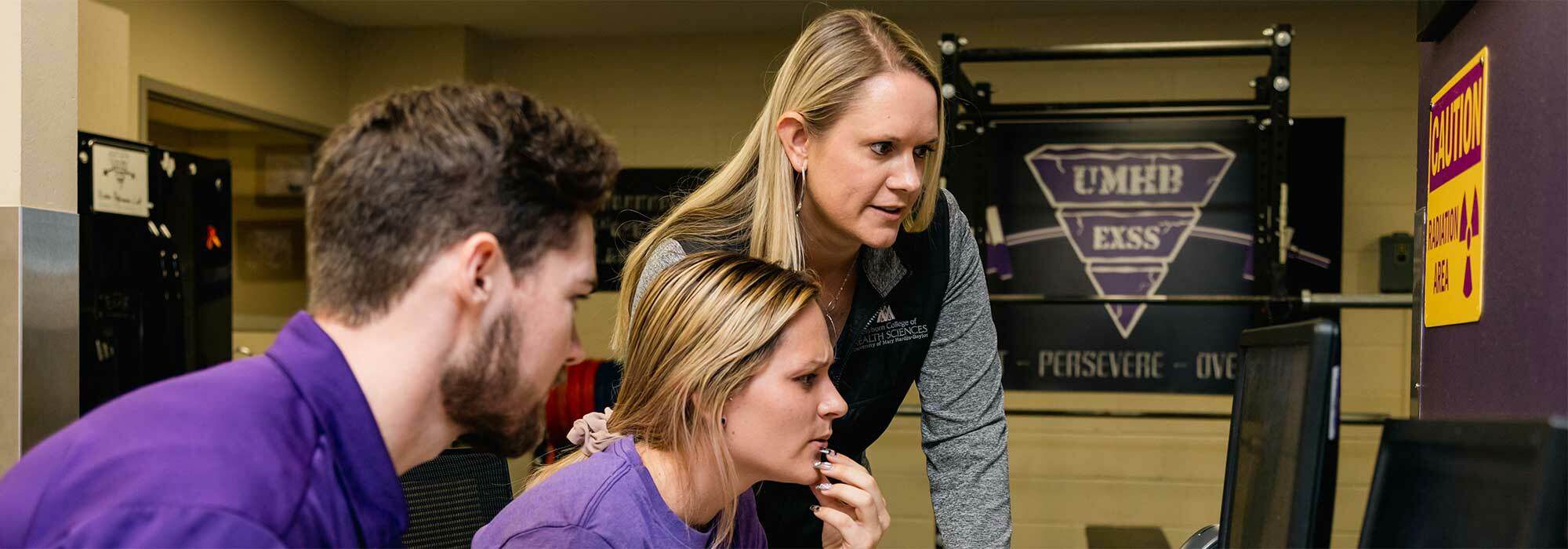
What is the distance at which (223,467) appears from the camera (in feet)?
2.36

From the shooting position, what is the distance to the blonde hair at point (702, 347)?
4.51ft

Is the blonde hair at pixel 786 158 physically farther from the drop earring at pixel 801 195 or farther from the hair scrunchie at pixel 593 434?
the hair scrunchie at pixel 593 434

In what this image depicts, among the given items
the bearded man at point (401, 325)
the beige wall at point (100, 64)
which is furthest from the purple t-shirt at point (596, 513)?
the beige wall at point (100, 64)

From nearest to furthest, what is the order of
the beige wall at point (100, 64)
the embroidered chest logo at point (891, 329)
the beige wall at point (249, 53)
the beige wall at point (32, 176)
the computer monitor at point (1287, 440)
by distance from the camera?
the computer monitor at point (1287, 440)
the embroidered chest logo at point (891, 329)
the beige wall at point (32, 176)
the beige wall at point (100, 64)
the beige wall at point (249, 53)

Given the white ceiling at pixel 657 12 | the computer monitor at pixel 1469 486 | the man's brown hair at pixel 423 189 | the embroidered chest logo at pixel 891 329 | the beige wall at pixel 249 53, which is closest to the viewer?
the computer monitor at pixel 1469 486

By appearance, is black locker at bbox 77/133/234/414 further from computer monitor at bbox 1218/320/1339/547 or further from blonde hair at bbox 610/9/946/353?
computer monitor at bbox 1218/320/1339/547

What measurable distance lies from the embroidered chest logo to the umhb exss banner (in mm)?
2886

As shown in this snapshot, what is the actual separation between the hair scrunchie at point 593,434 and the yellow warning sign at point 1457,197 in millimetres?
917

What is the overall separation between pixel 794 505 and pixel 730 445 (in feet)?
1.27

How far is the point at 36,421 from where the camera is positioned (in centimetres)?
211

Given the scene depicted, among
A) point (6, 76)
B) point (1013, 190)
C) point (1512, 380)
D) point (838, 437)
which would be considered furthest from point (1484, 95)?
point (1013, 190)

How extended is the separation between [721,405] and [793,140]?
1.34 ft

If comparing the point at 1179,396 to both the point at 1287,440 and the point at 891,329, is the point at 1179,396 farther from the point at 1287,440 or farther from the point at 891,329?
the point at 1287,440

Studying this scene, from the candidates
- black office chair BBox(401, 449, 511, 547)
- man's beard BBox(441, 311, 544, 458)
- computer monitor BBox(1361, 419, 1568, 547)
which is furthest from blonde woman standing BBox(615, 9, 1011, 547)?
computer monitor BBox(1361, 419, 1568, 547)
